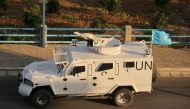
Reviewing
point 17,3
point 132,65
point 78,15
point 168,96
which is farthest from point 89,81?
point 17,3

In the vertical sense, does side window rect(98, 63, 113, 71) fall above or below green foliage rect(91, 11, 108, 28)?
below

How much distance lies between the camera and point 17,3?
27.7m

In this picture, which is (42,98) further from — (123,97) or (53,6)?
(53,6)

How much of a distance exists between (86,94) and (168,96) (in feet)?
11.0

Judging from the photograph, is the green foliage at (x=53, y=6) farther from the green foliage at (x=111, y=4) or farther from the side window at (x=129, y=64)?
the side window at (x=129, y=64)

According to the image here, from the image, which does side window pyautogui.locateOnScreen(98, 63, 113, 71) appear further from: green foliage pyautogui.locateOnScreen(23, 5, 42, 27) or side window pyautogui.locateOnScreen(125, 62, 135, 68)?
green foliage pyautogui.locateOnScreen(23, 5, 42, 27)

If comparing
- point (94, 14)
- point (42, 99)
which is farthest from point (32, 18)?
point (42, 99)

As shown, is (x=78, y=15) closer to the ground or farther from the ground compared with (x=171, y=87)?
farther from the ground

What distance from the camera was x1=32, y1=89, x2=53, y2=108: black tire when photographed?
14.4 meters

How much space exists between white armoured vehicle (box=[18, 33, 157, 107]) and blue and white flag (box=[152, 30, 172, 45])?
5188 millimetres

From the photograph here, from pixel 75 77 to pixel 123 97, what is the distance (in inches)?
73.1

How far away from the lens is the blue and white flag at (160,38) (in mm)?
19641

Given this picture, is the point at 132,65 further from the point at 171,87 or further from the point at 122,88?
the point at 171,87

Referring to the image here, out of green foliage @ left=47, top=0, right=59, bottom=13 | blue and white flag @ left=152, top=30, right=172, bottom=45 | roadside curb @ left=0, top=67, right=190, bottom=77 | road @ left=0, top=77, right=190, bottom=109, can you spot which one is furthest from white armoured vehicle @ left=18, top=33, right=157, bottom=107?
green foliage @ left=47, top=0, right=59, bottom=13
